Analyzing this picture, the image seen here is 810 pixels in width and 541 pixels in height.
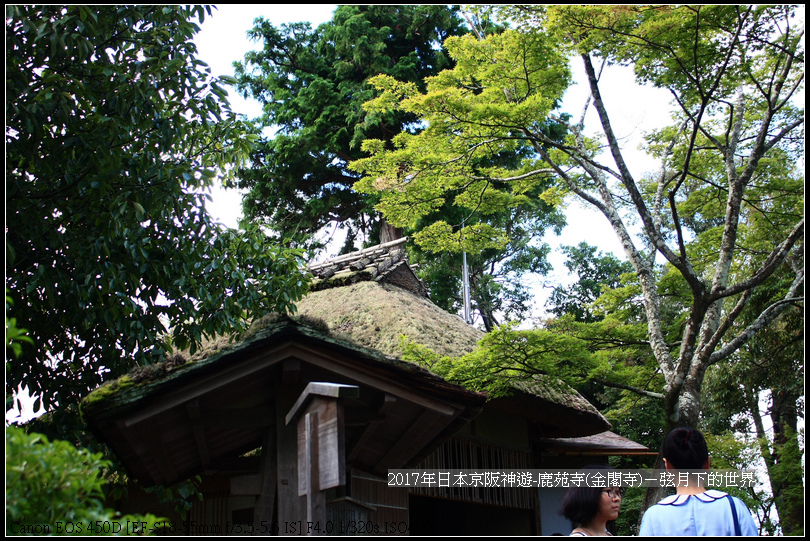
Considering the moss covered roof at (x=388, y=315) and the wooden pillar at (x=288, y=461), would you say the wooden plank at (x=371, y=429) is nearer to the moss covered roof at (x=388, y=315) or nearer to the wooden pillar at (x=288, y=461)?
the wooden pillar at (x=288, y=461)

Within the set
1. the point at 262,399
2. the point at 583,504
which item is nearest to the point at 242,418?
the point at 262,399

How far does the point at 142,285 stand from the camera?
5.84 meters

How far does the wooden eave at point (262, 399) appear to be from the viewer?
149 inches

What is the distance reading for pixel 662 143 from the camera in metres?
10.4

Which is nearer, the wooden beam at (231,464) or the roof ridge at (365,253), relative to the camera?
the wooden beam at (231,464)

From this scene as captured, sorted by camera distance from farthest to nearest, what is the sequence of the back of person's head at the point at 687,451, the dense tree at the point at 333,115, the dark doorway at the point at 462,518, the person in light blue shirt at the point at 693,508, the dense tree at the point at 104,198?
the dense tree at the point at 333,115
the dark doorway at the point at 462,518
the dense tree at the point at 104,198
the back of person's head at the point at 687,451
the person in light blue shirt at the point at 693,508

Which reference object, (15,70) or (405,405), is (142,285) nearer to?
(15,70)

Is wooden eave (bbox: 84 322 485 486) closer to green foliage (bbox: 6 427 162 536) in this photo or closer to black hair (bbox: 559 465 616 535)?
black hair (bbox: 559 465 616 535)

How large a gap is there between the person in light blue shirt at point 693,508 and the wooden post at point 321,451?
4.87 ft

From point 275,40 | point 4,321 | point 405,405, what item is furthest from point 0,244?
point 275,40

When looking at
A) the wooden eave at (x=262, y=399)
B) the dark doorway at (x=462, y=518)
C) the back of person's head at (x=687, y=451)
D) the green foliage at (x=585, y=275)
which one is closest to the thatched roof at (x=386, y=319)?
the dark doorway at (x=462, y=518)

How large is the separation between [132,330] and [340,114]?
1370cm

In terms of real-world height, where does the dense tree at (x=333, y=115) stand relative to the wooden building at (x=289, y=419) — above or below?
above

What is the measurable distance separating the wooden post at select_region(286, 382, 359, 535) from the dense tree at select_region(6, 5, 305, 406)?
2427 millimetres
